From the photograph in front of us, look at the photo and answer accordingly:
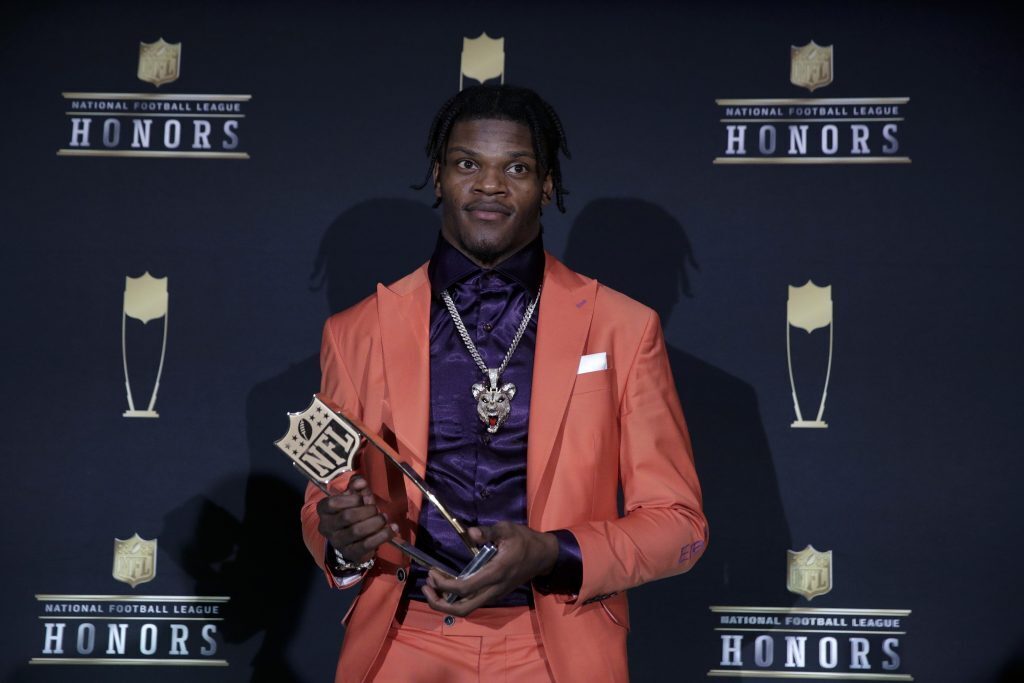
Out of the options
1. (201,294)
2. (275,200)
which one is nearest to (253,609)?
(201,294)

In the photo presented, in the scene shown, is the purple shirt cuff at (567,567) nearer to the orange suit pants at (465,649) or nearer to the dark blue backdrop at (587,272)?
the orange suit pants at (465,649)

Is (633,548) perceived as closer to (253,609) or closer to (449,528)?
(449,528)

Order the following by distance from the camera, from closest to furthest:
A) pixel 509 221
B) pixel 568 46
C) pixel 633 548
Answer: pixel 633 548 < pixel 509 221 < pixel 568 46

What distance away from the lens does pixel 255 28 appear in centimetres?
354

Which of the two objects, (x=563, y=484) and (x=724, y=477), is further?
(x=724, y=477)

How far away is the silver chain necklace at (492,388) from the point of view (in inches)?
92.5

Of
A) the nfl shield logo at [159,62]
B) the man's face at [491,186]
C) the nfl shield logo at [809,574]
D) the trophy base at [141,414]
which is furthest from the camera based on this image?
the nfl shield logo at [159,62]

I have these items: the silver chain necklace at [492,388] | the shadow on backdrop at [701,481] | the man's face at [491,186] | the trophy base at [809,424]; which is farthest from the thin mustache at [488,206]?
the trophy base at [809,424]

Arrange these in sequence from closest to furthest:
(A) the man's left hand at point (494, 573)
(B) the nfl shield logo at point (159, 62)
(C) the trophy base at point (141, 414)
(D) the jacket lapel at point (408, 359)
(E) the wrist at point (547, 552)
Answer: (A) the man's left hand at point (494, 573), (E) the wrist at point (547, 552), (D) the jacket lapel at point (408, 359), (C) the trophy base at point (141, 414), (B) the nfl shield logo at point (159, 62)

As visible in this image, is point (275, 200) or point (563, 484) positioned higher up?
point (275, 200)

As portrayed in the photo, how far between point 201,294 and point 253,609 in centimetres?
95

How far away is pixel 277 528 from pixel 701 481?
125 cm

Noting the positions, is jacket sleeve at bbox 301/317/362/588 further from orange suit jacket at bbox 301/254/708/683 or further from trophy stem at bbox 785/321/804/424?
trophy stem at bbox 785/321/804/424

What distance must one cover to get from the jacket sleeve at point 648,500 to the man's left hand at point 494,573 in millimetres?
150
